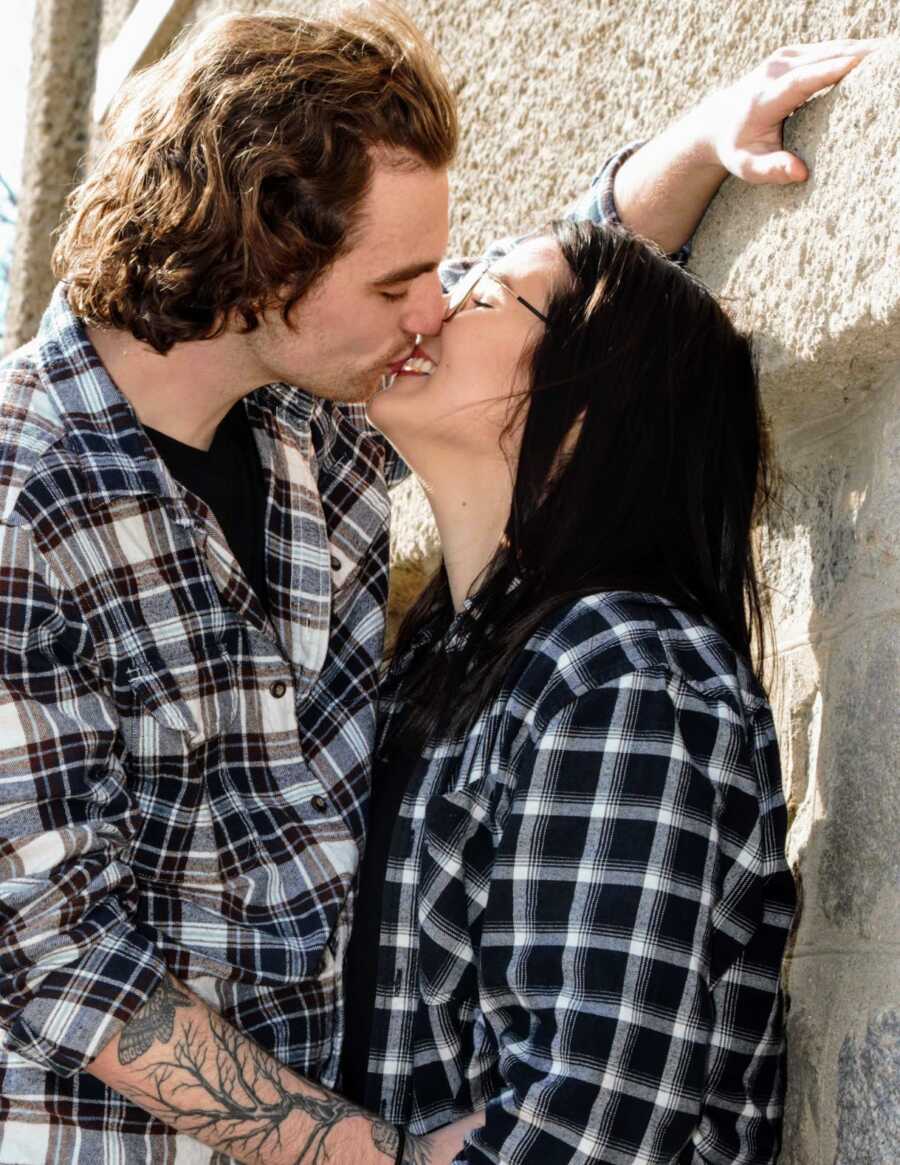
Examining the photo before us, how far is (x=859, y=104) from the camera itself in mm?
1529

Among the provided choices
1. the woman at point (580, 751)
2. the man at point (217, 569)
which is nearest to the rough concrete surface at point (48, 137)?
the man at point (217, 569)

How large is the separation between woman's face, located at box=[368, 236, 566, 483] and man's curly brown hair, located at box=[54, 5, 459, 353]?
19 cm

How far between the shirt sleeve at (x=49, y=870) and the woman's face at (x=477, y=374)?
1.75ft

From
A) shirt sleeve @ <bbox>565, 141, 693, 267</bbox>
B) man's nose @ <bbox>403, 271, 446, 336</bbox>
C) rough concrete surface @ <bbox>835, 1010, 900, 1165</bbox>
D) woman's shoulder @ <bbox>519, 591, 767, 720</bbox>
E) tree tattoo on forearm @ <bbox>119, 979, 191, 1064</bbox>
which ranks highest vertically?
shirt sleeve @ <bbox>565, 141, 693, 267</bbox>

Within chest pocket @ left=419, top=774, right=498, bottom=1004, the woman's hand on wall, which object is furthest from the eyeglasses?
chest pocket @ left=419, top=774, right=498, bottom=1004

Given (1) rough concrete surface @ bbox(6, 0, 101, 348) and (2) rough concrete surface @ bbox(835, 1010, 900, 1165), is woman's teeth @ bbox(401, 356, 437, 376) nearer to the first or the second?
(2) rough concrete surface @ bbox(835, 1010, 900, 1165)

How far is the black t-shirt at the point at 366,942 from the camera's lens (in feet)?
5.58

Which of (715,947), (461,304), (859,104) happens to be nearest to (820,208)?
(859,104)

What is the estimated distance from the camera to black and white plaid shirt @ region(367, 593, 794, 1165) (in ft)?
4.59

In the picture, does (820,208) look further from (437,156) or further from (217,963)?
(217,963)

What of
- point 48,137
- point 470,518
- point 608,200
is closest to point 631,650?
point 470,518

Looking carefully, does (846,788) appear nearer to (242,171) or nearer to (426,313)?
(426,313)

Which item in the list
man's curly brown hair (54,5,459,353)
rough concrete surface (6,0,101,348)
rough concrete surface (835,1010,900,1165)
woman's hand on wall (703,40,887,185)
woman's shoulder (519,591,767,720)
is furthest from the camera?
rough concrete surface (6,0,101,348)

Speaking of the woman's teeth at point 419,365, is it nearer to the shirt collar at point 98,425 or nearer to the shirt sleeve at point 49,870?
the shirt collar at point 98,425
